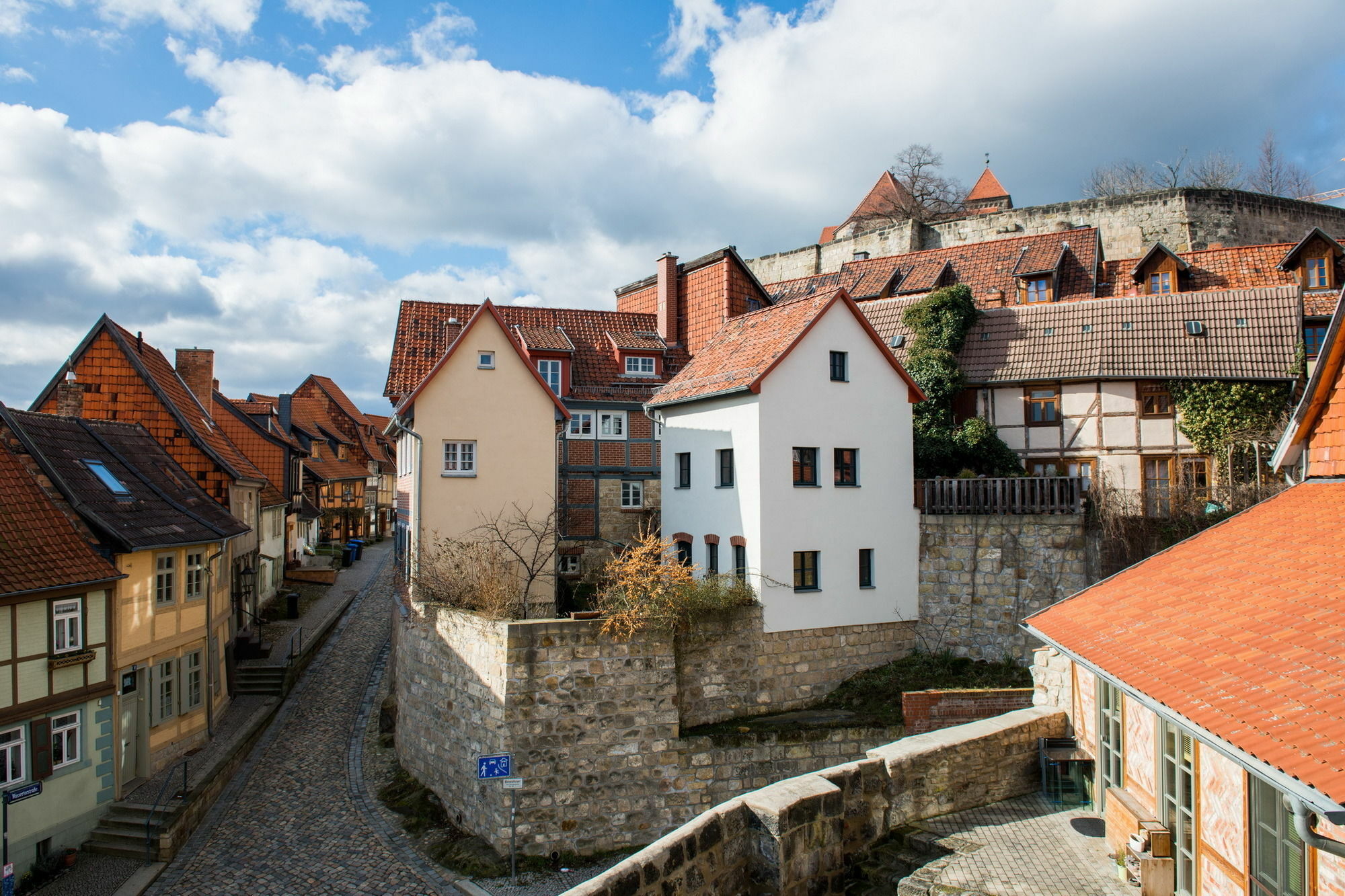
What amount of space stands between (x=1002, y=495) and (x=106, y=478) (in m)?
18.2

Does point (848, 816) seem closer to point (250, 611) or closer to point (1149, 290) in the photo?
point (250, 611)

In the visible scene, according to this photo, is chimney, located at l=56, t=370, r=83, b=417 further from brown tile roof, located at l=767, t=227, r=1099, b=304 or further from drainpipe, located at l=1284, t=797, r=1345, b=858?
drainpipe, located at l=1284, t=797, r=1345, b=858

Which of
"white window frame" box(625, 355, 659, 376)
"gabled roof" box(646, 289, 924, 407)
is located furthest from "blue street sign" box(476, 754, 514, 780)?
"white window frame" box(625, 355, 659, 376)

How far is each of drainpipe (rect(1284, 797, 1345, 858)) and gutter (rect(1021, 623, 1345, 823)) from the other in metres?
0.02

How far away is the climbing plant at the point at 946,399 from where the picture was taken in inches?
805

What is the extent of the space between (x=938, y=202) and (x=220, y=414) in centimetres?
4339

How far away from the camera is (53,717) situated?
1420 cm

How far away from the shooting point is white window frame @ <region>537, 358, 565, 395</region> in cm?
2364

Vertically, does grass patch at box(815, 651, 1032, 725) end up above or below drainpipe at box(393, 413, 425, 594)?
below

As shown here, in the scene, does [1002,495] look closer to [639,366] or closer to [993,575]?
[993,575]

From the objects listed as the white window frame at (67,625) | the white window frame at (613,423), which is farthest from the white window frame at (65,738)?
the white window frame at (613,423)

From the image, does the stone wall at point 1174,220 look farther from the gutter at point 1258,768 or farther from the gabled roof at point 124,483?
the gutter at point 1258,768

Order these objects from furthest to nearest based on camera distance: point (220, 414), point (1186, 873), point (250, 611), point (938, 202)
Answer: point (938, 202) → point (220, 414) → point (250, 611) → point (1186, 873)

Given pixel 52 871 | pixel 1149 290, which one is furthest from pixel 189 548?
pixel 1149 290
